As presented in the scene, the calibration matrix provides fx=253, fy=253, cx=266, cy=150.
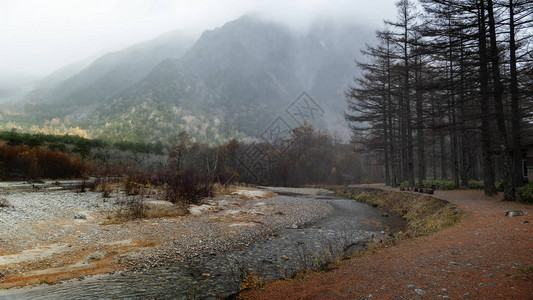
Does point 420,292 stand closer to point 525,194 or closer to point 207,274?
point 207,274

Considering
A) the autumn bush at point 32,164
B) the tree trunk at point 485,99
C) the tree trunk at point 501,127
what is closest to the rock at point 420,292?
the tree trunk at point 501,127

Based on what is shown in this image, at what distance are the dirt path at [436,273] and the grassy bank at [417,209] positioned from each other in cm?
192

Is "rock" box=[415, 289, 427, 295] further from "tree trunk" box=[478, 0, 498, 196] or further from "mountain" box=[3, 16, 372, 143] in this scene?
"mountain" box=[3, 16, 372, 143]

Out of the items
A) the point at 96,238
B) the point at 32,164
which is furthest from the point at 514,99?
the point at 32,164

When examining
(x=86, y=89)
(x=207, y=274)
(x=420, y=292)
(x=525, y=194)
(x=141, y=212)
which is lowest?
(x=207, y=274)

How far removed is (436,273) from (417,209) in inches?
404

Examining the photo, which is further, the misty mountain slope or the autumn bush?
the misty mountain slope

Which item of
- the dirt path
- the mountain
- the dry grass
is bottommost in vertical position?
the dry grass

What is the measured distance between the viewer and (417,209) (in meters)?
13.3

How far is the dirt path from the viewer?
3.71m

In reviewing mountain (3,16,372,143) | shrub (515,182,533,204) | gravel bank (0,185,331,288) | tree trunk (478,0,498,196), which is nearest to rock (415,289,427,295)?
gravel bank (0,185,331,288)

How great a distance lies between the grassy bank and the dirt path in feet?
6.29

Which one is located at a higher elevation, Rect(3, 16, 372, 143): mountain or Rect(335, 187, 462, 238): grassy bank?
Rect(3, 16, 372, 143): mountain

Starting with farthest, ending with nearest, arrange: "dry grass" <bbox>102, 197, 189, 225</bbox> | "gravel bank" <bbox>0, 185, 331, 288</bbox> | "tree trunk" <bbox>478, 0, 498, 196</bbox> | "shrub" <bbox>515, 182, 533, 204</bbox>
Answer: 1. "tree trunk" <bbox>478, 0, 498, 196</bbox>
2. "dry grass" <bbox>102, 197, 189, 225</bbox>
3. "shrub" <bbox>515, 182, 533, 204</bbox>
4. "gravel bank" <bbox>0, 185, 331, 288</bbox>
